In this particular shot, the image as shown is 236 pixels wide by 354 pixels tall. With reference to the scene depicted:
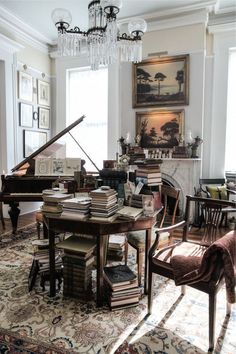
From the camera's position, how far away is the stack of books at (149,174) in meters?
2.45

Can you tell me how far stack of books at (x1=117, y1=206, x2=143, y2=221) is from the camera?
2207 mm

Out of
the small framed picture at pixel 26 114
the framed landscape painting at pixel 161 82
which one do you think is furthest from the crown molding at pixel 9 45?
the framed landscape painting at pixel 161 82

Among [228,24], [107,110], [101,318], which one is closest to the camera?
[101,318]

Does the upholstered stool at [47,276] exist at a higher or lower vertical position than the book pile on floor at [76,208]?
lower

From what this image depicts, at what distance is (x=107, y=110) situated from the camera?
226 inches

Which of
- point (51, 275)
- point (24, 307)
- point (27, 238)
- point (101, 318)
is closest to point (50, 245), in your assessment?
point (51, 275)

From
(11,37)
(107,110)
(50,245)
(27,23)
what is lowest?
(50,245)

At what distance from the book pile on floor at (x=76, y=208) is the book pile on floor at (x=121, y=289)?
0.57 m

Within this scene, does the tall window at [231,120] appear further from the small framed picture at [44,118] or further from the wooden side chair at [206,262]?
the small framed picture at [44,118]

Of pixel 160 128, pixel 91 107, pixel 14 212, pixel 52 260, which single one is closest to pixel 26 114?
pixel 91 107

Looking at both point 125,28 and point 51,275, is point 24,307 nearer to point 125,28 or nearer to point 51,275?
point 51,275

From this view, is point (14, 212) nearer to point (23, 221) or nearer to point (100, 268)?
point (23, 221)

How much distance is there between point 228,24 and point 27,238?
4.93 metres

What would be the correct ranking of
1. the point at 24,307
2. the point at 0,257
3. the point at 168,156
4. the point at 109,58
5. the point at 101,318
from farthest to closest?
the point at 168,156, the point at 0,257, the point at 109,58, the point at 24,307, the point at 101,318
